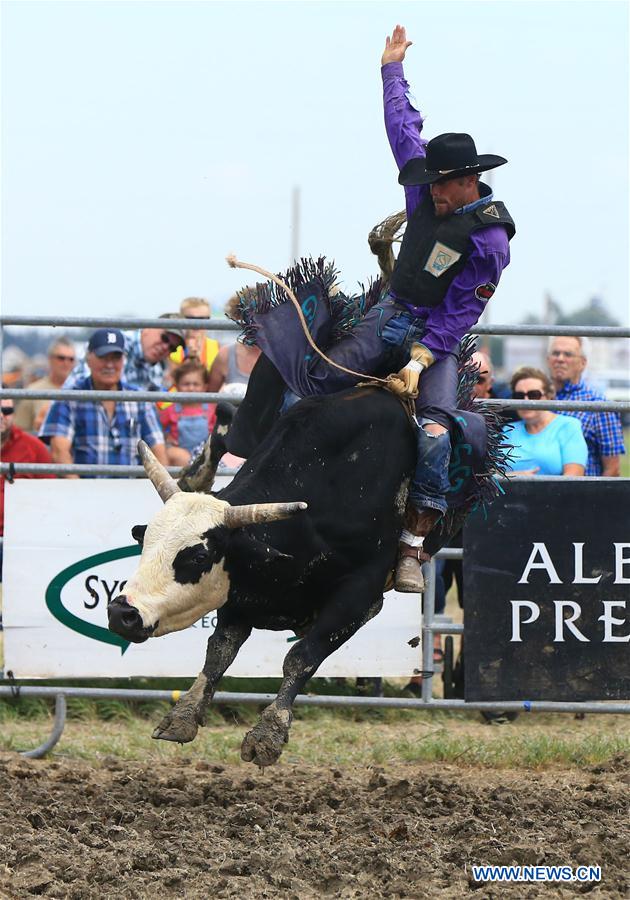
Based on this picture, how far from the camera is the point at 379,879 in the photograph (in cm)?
529

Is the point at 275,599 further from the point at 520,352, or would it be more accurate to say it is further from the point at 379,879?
the point at 520,352

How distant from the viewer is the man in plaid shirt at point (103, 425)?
836 centimetres

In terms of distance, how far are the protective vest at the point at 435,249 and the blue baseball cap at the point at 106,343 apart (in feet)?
Answer: 9.80

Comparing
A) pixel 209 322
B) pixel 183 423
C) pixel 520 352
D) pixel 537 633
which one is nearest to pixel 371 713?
pixel 537 633

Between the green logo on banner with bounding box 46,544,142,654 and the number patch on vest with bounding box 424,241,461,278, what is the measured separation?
2762 mm

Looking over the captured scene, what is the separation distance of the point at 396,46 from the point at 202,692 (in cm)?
271

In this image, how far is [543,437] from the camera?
819 centimetres

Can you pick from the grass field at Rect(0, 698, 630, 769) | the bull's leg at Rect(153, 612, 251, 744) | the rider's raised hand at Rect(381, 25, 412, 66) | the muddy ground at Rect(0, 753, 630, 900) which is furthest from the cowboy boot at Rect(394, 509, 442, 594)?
the grass field at Rect(0, 698, 630, 769)

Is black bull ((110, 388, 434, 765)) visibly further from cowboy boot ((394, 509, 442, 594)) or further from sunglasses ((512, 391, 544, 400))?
sunglasses ((512, 391, 544, 400))

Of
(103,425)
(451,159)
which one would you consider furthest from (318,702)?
(451,159)

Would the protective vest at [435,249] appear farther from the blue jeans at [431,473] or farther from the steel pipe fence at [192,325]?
the steel pipe fence at [192,325]

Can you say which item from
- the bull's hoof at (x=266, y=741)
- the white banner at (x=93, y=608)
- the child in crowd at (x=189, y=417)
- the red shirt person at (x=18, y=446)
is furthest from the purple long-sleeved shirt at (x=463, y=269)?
the red shirt person at (x=18, y=446)

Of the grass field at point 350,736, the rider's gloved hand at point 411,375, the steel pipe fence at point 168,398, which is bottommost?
the grass field at point 350,736

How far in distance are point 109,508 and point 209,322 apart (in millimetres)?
1116
